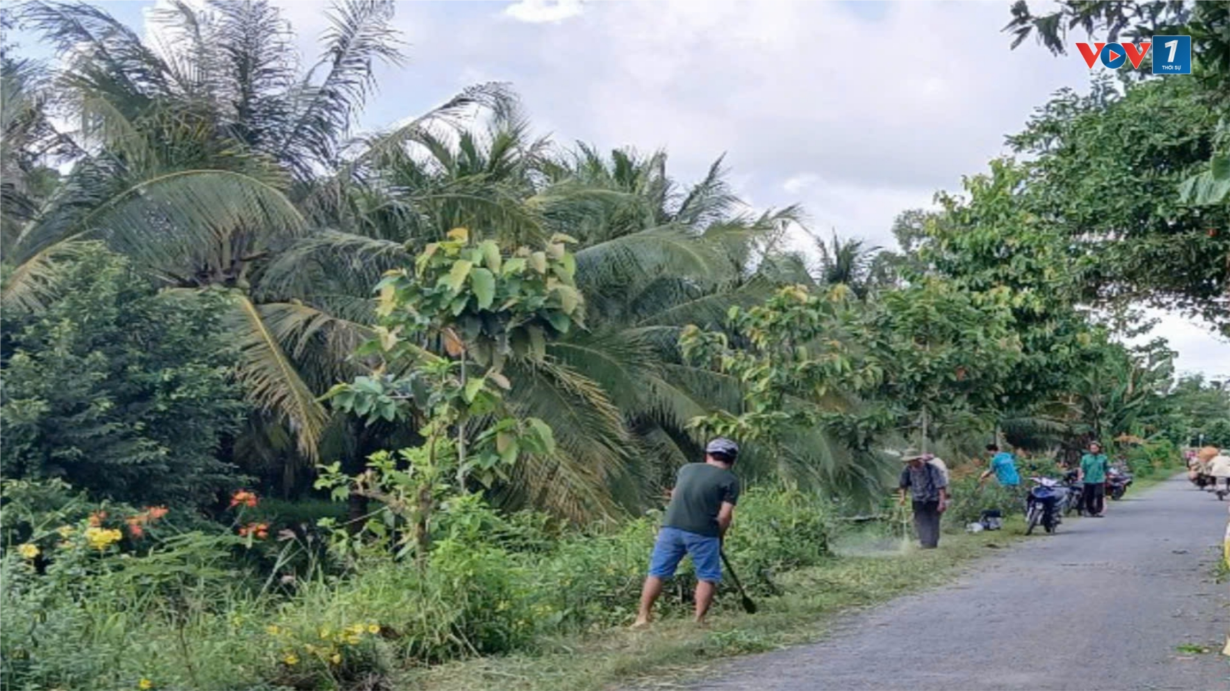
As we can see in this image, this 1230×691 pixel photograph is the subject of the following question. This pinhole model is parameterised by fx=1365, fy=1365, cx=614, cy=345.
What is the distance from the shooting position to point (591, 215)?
72.3ft

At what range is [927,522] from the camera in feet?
55.4

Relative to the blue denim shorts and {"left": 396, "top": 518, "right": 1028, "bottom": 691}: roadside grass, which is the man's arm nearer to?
the blue denim shorts

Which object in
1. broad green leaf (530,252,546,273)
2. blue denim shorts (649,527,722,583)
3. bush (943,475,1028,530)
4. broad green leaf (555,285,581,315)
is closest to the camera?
broad green leaf (530,252,546,273)

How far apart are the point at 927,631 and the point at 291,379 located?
27.7 ft

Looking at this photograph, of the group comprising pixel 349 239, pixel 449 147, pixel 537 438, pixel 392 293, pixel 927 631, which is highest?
pixel 449 147

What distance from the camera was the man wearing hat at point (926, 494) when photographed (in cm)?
1675

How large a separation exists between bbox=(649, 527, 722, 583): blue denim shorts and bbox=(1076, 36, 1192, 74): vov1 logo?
4276mm

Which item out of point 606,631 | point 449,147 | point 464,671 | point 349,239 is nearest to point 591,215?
point 449,147

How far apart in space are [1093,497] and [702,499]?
18.6 metres

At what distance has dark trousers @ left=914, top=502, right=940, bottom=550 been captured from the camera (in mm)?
16812

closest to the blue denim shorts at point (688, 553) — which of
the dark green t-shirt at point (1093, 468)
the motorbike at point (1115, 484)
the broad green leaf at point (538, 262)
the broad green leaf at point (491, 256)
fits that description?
the broad green leaf at point (538, 262)

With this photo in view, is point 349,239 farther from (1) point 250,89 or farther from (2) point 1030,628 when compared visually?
(2) point 1030,628

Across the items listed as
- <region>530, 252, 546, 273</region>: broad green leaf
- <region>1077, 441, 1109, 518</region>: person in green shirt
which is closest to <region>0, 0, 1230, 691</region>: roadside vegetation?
<region>530, 252, 546, 273</region>: broad green leaf

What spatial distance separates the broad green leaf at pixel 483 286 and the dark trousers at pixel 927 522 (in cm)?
955
